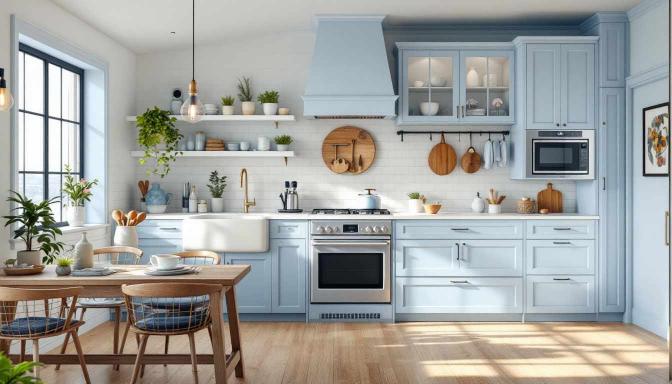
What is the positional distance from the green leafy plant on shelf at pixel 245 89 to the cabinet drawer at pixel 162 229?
4.87 feet

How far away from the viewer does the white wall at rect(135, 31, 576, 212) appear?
263 inches

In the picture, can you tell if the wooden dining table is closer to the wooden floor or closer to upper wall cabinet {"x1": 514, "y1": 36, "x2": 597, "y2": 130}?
the wooden floor

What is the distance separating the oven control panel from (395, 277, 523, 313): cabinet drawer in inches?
22.7

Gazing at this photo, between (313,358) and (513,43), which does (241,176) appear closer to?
(313,358)

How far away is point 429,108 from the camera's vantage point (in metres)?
6.26

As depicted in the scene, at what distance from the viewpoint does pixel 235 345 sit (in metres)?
4.26

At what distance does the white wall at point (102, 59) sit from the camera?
4320 millimetres

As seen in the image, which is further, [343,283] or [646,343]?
[343,283]

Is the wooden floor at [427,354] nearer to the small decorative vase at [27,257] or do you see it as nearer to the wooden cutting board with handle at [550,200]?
the small decorative vase at [27,257]

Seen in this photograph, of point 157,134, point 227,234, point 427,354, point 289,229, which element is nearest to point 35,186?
point 157,134

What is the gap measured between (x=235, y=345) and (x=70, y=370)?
4.06 feet

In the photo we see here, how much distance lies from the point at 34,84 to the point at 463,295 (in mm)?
4173

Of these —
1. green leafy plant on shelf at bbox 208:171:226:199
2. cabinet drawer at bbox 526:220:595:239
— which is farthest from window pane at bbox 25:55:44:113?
cabinet drawer at bbox 526:220:595:239

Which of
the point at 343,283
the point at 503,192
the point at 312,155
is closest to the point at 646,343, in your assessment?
the point at 503,192
